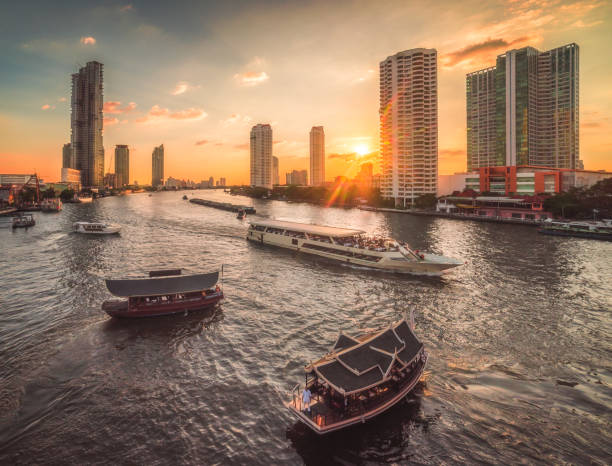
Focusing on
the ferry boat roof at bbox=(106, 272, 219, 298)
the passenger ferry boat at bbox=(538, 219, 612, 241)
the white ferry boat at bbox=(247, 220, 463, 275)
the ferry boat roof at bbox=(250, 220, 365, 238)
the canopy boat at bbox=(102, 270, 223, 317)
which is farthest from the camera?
the passenger ferry boat at bbox=(538, 219, 612, 241)

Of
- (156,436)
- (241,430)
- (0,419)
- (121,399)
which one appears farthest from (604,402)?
(0,419)

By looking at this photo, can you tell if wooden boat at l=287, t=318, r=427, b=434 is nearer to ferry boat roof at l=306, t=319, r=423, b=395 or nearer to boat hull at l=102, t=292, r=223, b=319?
ferry boat roof at l=306, t=319, r=423, b=395

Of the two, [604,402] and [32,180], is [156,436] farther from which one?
[32,180]

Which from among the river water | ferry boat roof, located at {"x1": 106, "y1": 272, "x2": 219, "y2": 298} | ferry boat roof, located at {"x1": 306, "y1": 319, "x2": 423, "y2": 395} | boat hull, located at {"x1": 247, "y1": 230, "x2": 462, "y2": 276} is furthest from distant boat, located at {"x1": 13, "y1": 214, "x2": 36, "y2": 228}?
ferry boat roof, located at {"x1": 306, "y1": 319, "x2": 423, "y2": 395}

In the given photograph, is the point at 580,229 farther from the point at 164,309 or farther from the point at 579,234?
the point at 164,309

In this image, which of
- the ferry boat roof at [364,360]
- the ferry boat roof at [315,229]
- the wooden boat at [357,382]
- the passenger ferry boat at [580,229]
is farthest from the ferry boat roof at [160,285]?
the passenger ferry boat at [580,229]

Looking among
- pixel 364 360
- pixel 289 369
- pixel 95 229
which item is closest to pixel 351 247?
pixel 289 369
